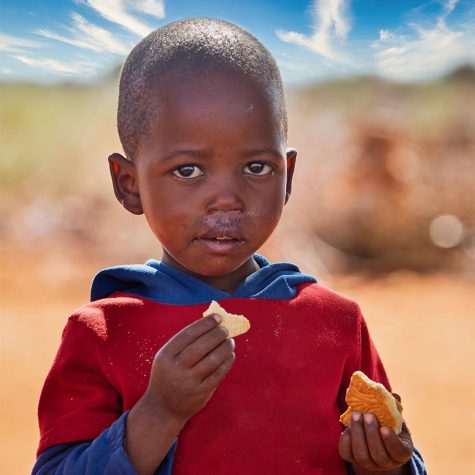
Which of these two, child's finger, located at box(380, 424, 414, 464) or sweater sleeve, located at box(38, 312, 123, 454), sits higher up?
sweater sleeve, located at box(38, 312, 123, 454)

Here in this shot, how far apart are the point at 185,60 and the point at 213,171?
0.31 m

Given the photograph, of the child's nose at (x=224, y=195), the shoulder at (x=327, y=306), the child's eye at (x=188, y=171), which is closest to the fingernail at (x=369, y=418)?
the shoulder at (x=327, y=306)

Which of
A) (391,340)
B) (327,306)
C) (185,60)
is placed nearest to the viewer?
(185,60)

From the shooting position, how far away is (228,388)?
2.00 meters

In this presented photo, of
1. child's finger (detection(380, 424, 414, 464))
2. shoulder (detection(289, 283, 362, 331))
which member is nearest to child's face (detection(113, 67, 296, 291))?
shoulder (detection(289, 283, 362, 331))

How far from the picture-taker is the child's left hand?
1.90 meters

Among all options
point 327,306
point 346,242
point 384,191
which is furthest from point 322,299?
point 384,191

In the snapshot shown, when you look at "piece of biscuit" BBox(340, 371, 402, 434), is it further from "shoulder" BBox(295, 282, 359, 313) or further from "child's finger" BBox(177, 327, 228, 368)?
"child's finger" BBox(177, 327, 228, 368)

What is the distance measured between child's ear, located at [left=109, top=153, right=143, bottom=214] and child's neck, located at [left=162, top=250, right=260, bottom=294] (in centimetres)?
16

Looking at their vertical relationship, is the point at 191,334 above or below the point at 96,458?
above

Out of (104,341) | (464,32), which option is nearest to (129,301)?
(104,341)

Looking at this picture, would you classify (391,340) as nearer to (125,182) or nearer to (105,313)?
(125,182)

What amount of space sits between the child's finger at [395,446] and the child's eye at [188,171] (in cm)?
74

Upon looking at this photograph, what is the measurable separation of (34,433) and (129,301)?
3.83 metres
